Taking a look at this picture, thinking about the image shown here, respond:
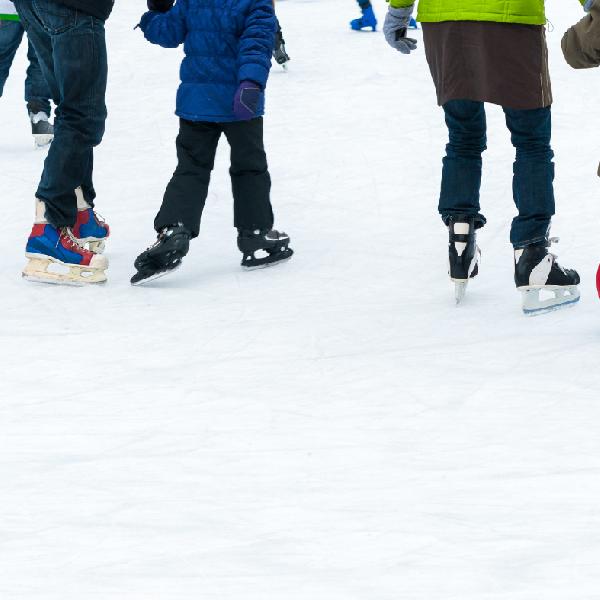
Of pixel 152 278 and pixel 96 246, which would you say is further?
pixel 96 246

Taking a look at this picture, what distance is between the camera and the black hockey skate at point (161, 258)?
4.29 m

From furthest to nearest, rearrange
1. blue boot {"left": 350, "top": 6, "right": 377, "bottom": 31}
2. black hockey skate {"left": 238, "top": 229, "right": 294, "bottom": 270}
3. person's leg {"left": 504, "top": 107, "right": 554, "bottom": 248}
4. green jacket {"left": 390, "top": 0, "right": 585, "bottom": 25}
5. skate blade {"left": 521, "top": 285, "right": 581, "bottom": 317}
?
blue boot {"left": 350, "top": 6, "right": 377, "bottom": 31} → black hockey skate {"left": 238, "top": 229, "right": 294, "bottom": 270} → skate blade {"left": 521, "top": 285, "right": 581, "bottom": 317} → person's leg {"left": 504, "top": 107, "right": 554, "bottom": 248} → green jacket {"left": 390, "top": 0, "right": 585, "bottom": 25}

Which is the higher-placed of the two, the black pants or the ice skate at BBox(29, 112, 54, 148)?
the black pants

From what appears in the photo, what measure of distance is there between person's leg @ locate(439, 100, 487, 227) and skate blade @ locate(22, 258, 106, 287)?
1.19 m

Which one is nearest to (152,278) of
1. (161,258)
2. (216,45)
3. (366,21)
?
(161,258)

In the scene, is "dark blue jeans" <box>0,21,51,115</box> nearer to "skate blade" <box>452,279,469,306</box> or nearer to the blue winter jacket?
the blue winter jacket

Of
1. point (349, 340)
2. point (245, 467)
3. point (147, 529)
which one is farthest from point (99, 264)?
point (147, 529)

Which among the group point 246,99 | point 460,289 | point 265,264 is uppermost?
point 246,99

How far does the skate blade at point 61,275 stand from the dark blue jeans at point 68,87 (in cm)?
14

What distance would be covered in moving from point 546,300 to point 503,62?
71 centimetres

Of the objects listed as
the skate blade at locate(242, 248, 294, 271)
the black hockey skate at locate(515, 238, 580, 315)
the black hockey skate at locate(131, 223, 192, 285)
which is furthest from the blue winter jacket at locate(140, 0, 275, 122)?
the black hockey skate at locate(515, 238, 580, 315)

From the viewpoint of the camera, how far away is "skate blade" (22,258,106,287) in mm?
4281

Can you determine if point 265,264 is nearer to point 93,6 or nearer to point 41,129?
point 93,6

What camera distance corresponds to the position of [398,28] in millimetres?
3924
